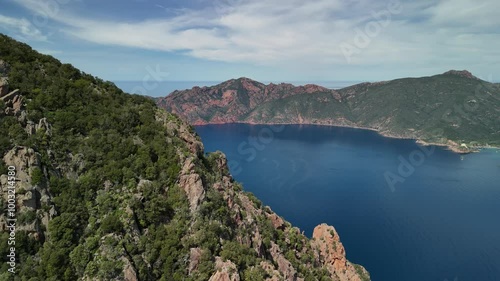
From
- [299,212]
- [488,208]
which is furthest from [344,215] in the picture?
[488,208]

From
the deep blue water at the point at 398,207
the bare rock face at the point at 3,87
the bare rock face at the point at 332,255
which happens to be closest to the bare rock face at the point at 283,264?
the bare rock face at the point at 332,255

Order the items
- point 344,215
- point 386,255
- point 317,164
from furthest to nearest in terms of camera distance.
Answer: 1. point 317,164
2. point 344,215
3. point 386,255

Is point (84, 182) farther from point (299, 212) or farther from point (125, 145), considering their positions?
point (299, 212)

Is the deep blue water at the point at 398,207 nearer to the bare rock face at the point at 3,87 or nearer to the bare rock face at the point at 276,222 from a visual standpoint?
the bare rock face at the point at 276,222

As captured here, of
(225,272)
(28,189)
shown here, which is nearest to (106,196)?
(28,189)

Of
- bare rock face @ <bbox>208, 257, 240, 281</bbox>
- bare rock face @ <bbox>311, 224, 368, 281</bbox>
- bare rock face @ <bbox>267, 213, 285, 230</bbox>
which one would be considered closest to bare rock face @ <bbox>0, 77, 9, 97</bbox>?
bare rock face @ <bbox>208, 257, 240, 281</bbox>

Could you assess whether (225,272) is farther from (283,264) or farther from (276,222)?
(276,222)
